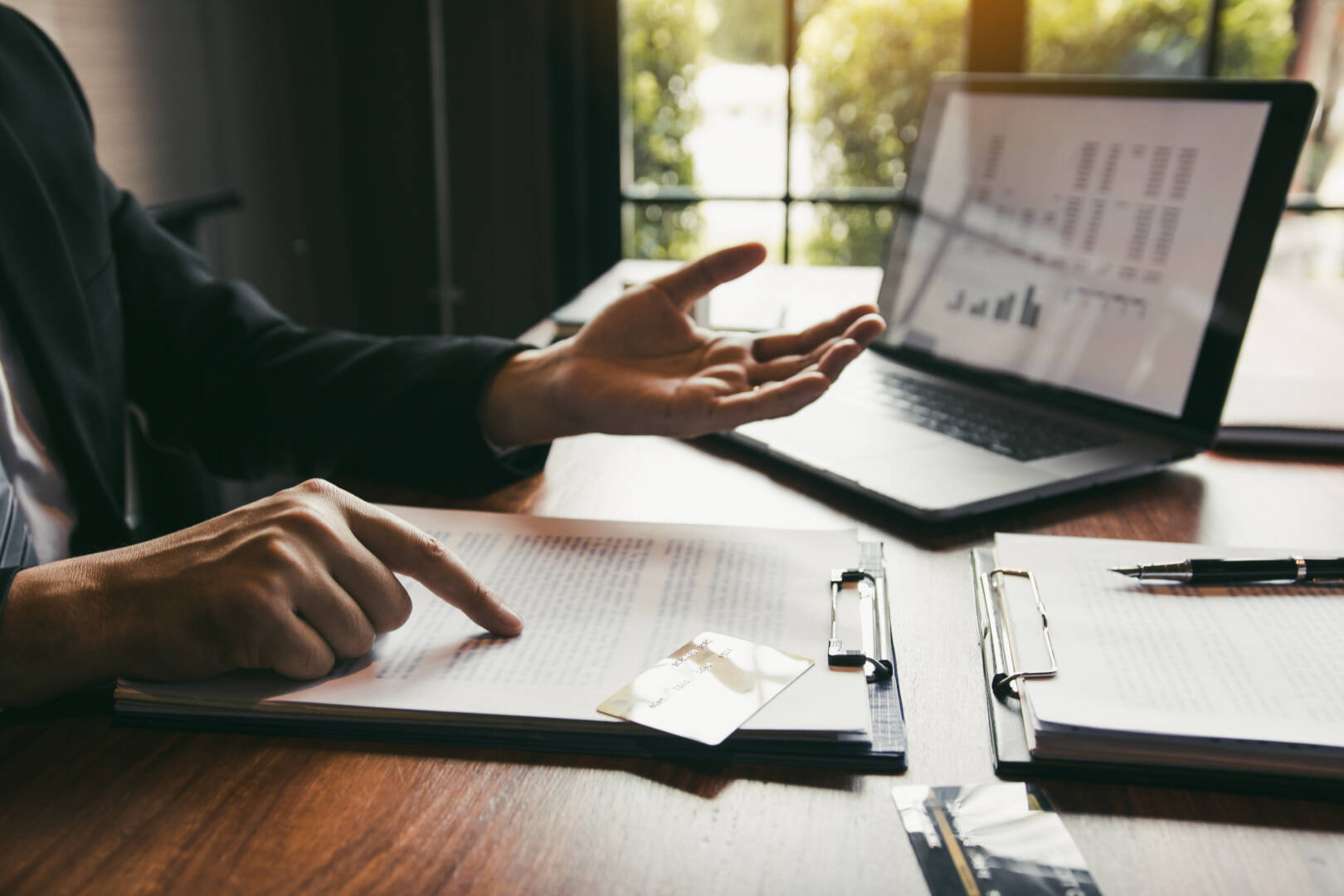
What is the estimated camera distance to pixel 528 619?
56cm

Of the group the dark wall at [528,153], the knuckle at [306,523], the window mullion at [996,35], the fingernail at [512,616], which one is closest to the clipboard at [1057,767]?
the fingernail at [512,616]

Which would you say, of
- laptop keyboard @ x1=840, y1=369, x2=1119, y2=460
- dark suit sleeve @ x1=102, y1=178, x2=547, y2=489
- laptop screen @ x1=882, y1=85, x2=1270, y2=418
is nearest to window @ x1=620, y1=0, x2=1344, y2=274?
laptop screen @ x1=882, y1=85, x2=1270, y2=418

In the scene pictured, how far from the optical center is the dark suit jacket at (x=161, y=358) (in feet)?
2.71

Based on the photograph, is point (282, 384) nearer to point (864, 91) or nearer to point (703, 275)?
point (703, 275)

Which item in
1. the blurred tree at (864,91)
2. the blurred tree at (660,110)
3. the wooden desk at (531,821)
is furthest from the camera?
the blurred tree at (660,110)

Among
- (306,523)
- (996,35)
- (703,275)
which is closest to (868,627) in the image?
(306,523)

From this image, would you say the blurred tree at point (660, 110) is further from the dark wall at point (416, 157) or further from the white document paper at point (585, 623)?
the white document paper at point (585, 623)

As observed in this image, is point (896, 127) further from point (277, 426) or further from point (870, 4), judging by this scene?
point (277, 426)

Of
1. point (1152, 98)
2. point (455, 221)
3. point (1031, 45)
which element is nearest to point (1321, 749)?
point (1152, 98)

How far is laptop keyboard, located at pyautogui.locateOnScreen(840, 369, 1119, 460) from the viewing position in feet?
2.75

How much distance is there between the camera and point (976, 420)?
2.97ft

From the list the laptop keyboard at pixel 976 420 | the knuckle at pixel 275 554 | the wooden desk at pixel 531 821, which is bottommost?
the wooden desk at pixel 531 821

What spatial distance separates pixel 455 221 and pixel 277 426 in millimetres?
1808

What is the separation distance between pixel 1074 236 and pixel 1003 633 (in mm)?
550
